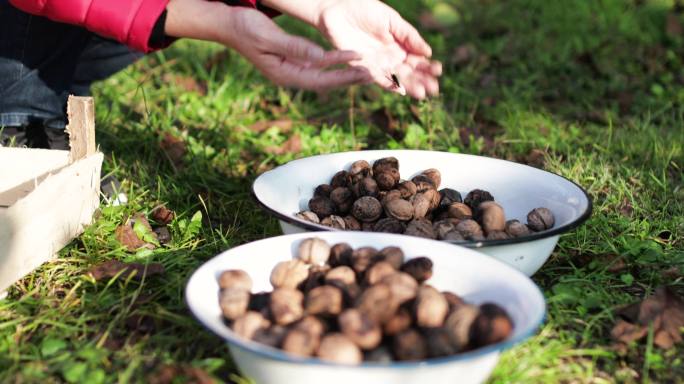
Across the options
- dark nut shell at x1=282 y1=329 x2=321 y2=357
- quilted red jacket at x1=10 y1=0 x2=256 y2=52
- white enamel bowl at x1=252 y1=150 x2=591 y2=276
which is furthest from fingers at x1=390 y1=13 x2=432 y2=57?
dark nut shell at x1=282 y1=329 x2=321 y2=357

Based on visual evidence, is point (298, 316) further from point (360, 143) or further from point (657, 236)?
point (360, 143)

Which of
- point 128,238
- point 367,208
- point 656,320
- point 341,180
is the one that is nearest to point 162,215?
point 128,238

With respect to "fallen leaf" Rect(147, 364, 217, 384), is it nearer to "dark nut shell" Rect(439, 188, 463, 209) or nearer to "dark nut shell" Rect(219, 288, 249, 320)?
"dark nut shell" Rect(219, 288, 249, 320)

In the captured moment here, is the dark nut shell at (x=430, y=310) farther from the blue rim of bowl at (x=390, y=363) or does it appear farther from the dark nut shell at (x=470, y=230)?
the dark nut shell at (x=470, y=230)

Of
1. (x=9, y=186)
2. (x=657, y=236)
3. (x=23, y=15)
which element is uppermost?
(x=23, y=15)

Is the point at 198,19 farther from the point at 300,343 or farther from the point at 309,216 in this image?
the point at 300,343

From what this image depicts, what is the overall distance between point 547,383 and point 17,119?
201 centimetres

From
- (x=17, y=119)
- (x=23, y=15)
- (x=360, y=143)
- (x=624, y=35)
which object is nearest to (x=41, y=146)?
(x=17, y=119)

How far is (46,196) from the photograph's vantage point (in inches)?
77.9

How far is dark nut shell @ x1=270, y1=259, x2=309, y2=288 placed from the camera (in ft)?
5.62

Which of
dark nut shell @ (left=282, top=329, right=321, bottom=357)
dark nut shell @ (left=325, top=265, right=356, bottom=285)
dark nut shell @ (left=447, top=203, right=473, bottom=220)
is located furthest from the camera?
dark nut shell @ (left=447, top=203, right=473, bottom=220)

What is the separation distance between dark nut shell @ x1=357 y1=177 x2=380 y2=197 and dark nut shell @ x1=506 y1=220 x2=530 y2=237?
374 millimetres

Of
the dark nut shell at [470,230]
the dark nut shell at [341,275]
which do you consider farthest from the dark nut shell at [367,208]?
the dark nut shell at [341,275]

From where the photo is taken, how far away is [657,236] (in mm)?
2395
